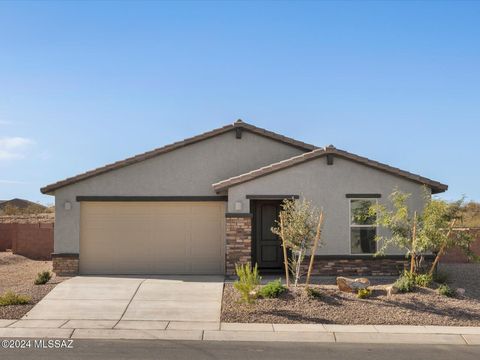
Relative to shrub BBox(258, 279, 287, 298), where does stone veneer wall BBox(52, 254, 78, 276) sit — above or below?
above

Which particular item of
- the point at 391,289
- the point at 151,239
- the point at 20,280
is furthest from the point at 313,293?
the point at 20,280

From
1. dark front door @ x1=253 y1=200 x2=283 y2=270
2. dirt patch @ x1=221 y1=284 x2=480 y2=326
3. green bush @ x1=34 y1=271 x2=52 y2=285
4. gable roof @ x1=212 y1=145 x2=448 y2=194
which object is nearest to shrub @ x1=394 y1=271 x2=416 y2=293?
dirt patch @ x1=221 y1=284 x2=480 y2=326

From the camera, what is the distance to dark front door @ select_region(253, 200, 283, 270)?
18.4 meters

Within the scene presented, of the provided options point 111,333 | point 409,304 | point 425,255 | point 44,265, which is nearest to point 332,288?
point 409,304

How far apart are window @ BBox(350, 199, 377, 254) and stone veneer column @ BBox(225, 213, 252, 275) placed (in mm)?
3129

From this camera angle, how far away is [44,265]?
69.9 ft

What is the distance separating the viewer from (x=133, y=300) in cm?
1370

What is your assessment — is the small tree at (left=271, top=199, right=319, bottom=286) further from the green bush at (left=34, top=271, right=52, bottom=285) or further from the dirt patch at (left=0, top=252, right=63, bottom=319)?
the green bush at (left=34, top=271, right=52, bottom=285)

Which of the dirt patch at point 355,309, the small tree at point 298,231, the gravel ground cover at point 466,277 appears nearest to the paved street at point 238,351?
the dirt patch at point 355,309

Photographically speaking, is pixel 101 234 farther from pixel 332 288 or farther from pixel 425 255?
pixel 425 255

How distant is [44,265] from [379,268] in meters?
12.6

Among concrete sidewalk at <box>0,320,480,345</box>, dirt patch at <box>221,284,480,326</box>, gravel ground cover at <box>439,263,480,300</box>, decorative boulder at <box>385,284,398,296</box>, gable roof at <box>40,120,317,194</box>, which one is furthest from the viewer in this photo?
gable roof at <box>40,120,317,194</box>

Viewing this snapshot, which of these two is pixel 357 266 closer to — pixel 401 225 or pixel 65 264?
pixel 401 225

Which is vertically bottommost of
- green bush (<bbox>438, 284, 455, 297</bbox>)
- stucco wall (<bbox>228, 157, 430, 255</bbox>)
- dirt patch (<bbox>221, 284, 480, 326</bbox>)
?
dirt patch (<bbox>221, 284, 480, 326</bbox>)
